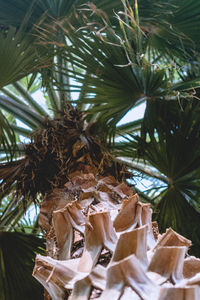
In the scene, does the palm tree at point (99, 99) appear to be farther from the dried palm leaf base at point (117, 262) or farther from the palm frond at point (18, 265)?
the dried palm leaf base at point (117, 262)

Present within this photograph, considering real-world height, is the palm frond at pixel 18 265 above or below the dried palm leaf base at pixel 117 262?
below

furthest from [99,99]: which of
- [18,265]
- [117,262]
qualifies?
[117,262]

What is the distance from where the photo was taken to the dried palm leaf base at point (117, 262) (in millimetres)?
825

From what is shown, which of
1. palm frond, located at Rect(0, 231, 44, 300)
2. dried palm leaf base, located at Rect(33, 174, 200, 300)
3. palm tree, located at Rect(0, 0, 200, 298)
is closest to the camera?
dried palm leaf base, located at Rect(33, 174, 200, 300)

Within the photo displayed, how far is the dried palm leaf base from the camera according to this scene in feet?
2.71

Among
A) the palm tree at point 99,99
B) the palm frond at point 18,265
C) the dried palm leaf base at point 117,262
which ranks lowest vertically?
the palm frond at point 18,265

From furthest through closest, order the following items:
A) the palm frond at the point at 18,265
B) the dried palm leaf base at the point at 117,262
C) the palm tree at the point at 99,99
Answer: the palm frond at the point at 18,265 < the palm tree at the point at 99,99 < the dried palm leaf base at the point at 117,262

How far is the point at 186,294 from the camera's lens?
0.70 meters

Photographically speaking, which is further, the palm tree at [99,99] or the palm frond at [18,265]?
the palm frond at [18,265]

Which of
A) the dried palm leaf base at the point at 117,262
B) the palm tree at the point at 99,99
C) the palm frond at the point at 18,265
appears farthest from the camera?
the palm frond at the point at 18,265

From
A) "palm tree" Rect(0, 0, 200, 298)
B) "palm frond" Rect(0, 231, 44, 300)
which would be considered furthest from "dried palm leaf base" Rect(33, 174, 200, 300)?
"palm frond" Rect(0, 231, 44, 300)

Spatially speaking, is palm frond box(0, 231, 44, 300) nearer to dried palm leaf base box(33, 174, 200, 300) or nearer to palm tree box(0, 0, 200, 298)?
palm tree box(0, 0, 200, 298)

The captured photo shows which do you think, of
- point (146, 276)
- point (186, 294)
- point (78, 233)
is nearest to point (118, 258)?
point (146, 276)

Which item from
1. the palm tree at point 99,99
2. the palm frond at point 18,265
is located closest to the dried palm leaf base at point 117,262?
the palm tree at point 99,99
